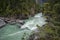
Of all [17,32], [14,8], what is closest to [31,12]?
[14,8]

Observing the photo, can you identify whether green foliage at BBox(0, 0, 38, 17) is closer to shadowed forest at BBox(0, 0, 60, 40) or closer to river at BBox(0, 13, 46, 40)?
shadowed forest at BBox(0, 0, 60, 40)

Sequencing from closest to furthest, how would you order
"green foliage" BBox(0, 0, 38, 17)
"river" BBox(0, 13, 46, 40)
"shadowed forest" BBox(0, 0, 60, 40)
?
"shadowed forest" BBox(0, 0, 60, 40), "river" BBox(0, 13, 46, 40), "green foliage" BBox(0, 0, 38, 17)

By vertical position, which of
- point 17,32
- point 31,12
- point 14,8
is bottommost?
point 31,12

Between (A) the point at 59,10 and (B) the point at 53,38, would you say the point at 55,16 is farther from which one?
(B) the point at 53,38

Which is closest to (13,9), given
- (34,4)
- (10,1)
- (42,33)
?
(10,1)

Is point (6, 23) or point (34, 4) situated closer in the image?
point (6, 23)

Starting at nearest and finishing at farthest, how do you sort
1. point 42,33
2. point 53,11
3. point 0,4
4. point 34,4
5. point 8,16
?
point 53,11 → point 42,33 → point 8,16 → point 0,4 → point 34,4

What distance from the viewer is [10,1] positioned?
63.4ft

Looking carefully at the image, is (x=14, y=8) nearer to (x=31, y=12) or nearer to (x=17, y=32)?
(x=31, y=12)

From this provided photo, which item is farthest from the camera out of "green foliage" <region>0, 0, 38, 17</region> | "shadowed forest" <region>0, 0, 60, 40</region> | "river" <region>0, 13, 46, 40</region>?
"green foliage" <region>0, 0, 38, 17</region>

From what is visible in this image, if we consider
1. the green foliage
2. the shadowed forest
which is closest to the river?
the shadowed forest

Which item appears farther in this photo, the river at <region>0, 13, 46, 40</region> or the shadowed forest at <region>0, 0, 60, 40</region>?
the river at <region>0, 13, 46, 40</region>

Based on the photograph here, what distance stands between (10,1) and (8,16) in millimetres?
2655

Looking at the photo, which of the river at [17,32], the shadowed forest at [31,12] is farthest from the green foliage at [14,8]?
the river at [17,32]
